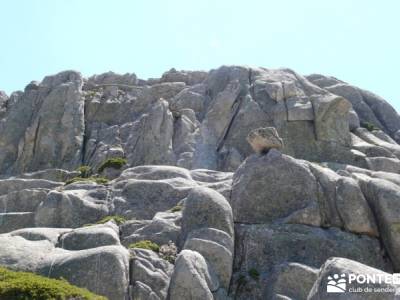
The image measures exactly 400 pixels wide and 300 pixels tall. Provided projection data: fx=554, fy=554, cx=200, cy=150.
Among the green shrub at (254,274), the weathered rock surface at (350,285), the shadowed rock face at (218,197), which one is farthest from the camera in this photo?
the green shrub at (254,274)

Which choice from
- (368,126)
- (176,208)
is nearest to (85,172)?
(176,208)

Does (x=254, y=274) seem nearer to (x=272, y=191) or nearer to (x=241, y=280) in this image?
(x=241, y=280)

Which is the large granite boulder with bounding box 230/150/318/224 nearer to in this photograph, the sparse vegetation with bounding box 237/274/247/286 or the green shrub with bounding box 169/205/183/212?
the green shrub with bounding box 169/205/183/212

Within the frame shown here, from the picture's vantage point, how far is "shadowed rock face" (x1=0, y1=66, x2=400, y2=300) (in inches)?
862

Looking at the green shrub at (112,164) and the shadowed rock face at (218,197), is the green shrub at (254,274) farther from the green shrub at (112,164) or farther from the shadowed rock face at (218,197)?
the green shrub at (112,164)

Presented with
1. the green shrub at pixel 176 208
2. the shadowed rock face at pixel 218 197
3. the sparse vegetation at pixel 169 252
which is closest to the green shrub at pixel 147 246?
the shadowed rock face at pixel 218 197

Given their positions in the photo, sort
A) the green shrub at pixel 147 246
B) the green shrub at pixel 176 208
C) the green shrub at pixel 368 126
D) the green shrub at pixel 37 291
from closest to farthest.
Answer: the green shrub at pixel 37 291 → the green shrub at pixel 147 246 → the green shrub at pixel 176 208 → the green shrub at pixel 368 126

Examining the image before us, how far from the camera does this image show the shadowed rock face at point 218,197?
71.9 ft

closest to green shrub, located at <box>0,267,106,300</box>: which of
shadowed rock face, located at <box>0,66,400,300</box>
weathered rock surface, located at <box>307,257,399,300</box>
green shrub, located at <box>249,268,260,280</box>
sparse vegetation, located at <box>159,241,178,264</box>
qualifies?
shadowed rock face, located at <box>0,66,400,300</box>

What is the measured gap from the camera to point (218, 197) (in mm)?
27016

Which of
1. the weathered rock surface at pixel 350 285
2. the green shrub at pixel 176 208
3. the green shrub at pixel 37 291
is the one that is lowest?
the green shrub at pixel 176 208

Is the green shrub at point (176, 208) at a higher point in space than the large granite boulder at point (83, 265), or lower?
lower

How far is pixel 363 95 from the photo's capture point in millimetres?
76750

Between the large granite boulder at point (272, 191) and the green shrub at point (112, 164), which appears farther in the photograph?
the green shrub at point (112, 164)
